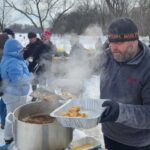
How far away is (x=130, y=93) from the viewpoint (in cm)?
245

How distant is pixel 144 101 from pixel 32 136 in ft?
2.79

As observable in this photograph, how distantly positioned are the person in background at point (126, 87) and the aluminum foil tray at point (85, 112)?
0.08 meters

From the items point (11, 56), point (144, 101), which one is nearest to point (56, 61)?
point (11, 56)

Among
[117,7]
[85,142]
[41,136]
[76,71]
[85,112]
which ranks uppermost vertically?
[117,7]

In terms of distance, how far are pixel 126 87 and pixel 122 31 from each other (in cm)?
44

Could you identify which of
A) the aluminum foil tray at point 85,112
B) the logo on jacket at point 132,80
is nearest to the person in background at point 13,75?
the aluminum foil tray at point 85,112

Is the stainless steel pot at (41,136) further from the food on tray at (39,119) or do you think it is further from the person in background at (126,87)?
the person in background at (126,87)

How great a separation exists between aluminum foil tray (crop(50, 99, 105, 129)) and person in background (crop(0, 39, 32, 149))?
7.45 feet

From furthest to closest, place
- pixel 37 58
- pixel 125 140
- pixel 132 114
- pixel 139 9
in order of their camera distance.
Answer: pixel 139 9
pixel 37 58
pixel 125 140
pixel 132 114

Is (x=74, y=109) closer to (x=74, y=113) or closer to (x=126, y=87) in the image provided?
(x=74, y=113)

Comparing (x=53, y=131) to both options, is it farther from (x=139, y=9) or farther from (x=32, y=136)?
(x=139, y=9)

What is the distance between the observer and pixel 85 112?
2.43 meters

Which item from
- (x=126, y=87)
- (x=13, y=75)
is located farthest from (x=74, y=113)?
Result: (x=13, y=75)

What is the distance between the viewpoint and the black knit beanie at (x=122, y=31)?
231 cm
